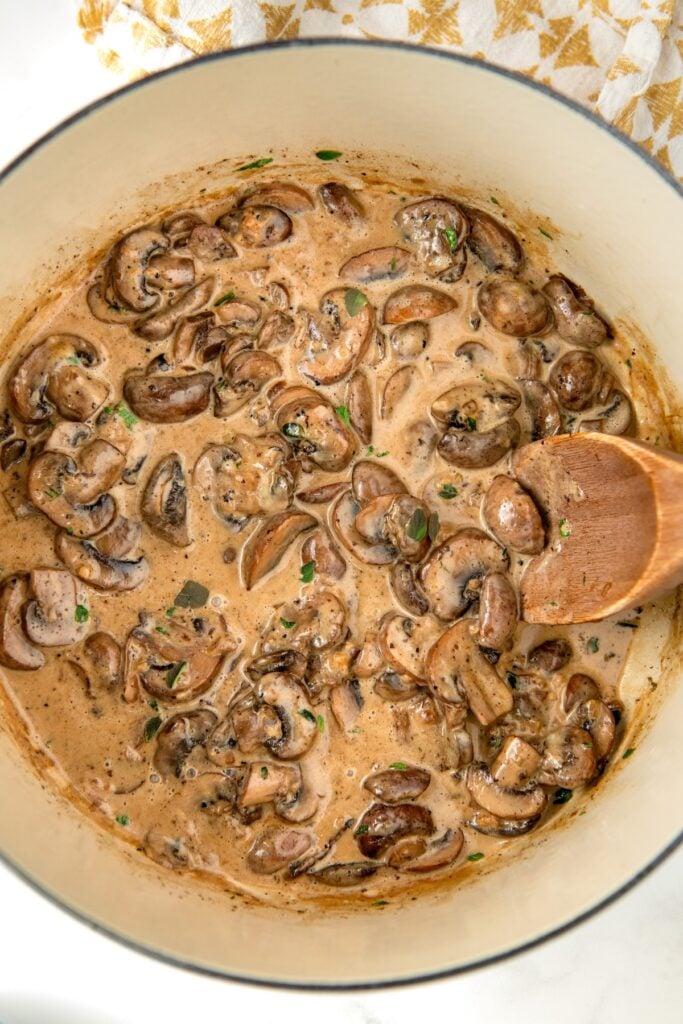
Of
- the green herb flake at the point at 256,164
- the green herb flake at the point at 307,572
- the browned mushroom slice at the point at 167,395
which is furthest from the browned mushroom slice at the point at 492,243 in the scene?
the green herb flake at the point at 307,572

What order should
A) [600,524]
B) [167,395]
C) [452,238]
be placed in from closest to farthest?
[600,524], [167,395], [452,238]

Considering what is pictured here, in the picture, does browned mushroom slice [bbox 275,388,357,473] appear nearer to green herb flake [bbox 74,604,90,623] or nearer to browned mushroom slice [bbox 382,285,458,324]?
browned mushroom slice [bbox 382,285,458,324]

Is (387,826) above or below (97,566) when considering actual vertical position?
below

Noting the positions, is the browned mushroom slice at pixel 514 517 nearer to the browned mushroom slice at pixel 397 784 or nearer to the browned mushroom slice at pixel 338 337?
the browned mushroom slice at pixel 338 337

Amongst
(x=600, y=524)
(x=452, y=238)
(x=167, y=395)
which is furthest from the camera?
(x=452, y=238)

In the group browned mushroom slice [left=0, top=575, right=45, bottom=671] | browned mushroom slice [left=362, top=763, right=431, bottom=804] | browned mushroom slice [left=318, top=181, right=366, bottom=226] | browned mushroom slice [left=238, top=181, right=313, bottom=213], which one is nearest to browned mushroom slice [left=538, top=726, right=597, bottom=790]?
browned mushroom slice [left=362, top=763, right=431, bottom=804]

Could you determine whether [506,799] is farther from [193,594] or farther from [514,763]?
[193,594]

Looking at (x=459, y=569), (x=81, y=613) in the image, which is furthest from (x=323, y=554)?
(x=81, y=613)
